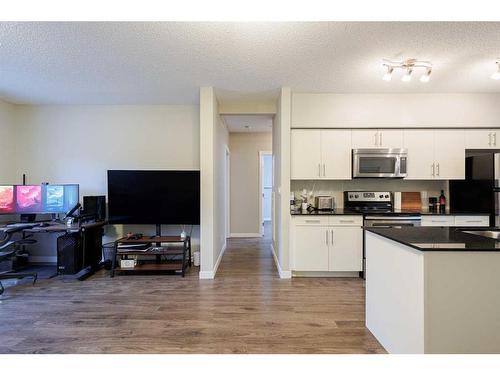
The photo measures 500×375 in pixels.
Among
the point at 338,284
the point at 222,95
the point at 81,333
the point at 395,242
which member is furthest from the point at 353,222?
the point at 81,333

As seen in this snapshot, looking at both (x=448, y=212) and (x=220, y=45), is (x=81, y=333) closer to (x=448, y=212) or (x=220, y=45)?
(x=220, y=45)

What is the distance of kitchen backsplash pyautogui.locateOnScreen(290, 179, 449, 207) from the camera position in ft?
12.6

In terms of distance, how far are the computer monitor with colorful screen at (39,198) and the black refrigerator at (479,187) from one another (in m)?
5.50

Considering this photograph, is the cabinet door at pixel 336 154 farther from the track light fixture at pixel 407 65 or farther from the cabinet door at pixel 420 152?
the track light fixture at pixel 407 65

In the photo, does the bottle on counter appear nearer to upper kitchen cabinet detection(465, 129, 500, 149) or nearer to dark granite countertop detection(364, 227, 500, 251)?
upper kitchen cabinet detection(465, 129, 500, 149)

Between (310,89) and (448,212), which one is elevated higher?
(310,89)

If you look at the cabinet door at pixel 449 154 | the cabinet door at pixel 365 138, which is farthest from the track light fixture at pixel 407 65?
the cabinet door at pixel 449 154

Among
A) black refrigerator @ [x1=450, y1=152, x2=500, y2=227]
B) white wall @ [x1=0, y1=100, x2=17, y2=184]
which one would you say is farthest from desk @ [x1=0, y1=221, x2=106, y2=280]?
black refrigerator @ [x1=450, y1=152, x2=500, y2=227]

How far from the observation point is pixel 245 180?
618 centimetres

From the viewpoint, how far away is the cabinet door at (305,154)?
3568 millimetres

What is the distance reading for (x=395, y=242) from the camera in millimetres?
1684

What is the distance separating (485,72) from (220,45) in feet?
9.75

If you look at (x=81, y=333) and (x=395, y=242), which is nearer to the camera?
(x=395, y=242)

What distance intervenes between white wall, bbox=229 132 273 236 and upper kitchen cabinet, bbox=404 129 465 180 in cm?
323
